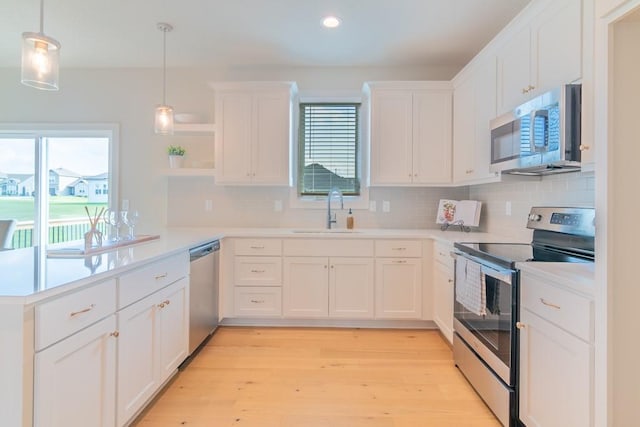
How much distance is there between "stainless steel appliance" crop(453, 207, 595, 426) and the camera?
1.79 m

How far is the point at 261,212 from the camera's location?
381 centimetres

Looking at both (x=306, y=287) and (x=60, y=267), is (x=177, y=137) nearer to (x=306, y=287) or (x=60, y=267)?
(x=306, y=287)

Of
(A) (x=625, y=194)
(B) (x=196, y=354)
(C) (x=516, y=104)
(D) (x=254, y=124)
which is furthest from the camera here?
(D) (x=254, y=124)

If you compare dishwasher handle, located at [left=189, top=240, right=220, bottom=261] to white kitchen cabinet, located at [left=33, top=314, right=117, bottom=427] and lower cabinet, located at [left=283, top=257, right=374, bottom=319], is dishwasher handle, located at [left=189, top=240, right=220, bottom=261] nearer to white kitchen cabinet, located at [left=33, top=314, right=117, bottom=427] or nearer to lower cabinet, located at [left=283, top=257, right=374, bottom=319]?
lower cabinet, located at [left=283, top=257, right=374, bottom=319]

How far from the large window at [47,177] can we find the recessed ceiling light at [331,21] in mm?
2731

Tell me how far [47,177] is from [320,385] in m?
3.88

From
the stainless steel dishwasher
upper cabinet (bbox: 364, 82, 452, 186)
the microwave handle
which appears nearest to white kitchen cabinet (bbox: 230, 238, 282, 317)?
the stainless steel dishwasher

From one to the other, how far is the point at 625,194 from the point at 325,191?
9.23 feet

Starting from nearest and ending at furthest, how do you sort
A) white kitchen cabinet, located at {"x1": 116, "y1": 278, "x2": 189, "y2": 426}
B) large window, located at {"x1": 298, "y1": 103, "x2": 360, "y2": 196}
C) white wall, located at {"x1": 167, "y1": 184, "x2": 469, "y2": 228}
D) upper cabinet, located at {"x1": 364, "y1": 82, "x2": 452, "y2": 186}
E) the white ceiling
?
white kitchen cabinet, located at {"x1": 116, "y1": 278, "x2": 189, "y2": 426}
the white ceiling
upper cabinet, located at {"x1": 364, "y1": 82, "x2": 452, "y2": 186}
white wall, located at {"x1": 167, "y1": 184, "x2": 469, "y2": 228}
large window, located at {"x1": 298, "y1": 103, "x2": 360, "y2": 196}

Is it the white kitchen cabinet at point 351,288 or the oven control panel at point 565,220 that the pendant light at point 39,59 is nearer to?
the white kitchen cabinet at point 351,288

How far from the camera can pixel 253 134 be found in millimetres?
3467

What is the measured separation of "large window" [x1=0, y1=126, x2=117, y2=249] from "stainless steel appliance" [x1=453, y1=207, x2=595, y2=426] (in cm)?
376

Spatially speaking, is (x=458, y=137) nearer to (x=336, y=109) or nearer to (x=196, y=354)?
(x=336, y=109)

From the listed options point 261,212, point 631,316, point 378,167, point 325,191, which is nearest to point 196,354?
point 261,212
